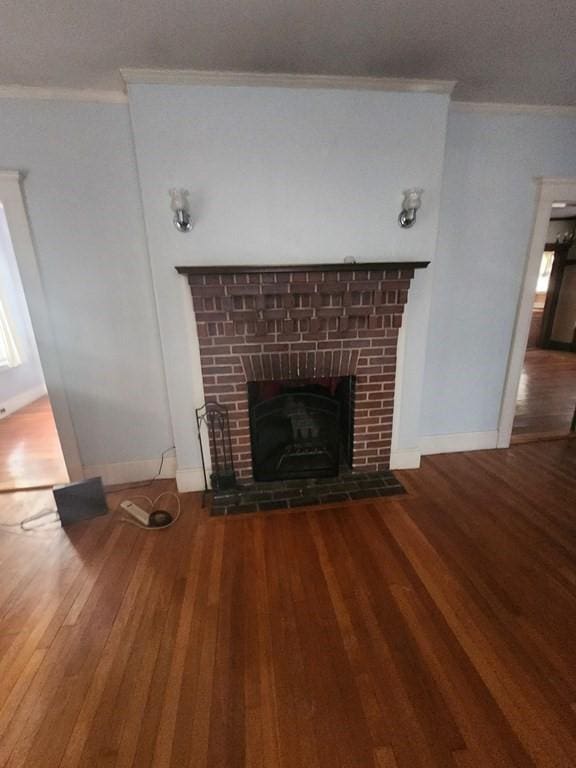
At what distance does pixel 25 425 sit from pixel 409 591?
4.04 meters

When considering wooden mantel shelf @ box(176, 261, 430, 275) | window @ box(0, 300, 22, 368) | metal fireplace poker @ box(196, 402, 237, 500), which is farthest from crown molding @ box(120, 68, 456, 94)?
window @ box(0, 300, 22, 368)

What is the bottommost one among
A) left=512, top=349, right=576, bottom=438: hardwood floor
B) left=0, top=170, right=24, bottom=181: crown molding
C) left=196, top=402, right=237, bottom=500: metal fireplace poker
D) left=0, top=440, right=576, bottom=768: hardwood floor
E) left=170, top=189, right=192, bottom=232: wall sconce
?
left=0, top=440, right=576, bottom=768: hardwood floor

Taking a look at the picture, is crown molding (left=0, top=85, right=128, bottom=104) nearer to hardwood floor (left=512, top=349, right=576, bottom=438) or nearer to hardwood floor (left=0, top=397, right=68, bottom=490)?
hardwood floor (left=0, top=397, right=68, bottom=490)

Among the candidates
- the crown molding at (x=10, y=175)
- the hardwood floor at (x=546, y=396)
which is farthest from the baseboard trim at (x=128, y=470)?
the hardwood floor at (x=546, y=396)

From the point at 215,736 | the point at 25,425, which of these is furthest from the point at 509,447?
the point at 25,425

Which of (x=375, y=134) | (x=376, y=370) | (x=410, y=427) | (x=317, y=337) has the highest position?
(x=375, y=134)

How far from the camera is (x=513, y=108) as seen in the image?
2.14 metres

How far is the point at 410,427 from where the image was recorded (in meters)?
2.50

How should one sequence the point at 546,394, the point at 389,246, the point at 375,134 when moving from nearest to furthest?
1. the point at 375,134
2. the point at 389,246
3. the point at 546,394

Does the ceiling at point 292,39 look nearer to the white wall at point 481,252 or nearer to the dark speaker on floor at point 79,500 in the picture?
the white wall at point 481,252

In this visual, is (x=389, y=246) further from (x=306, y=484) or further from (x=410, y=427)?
(x=306, y=484)

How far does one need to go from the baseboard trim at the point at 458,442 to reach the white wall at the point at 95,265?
2067 millimetres

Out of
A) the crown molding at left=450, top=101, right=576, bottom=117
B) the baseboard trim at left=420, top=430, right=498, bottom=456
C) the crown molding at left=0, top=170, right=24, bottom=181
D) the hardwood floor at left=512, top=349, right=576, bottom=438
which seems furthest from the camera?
the hardwood floor at left=512, top=349, right=576, bottom=438

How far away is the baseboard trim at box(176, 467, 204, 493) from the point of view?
234 cm
